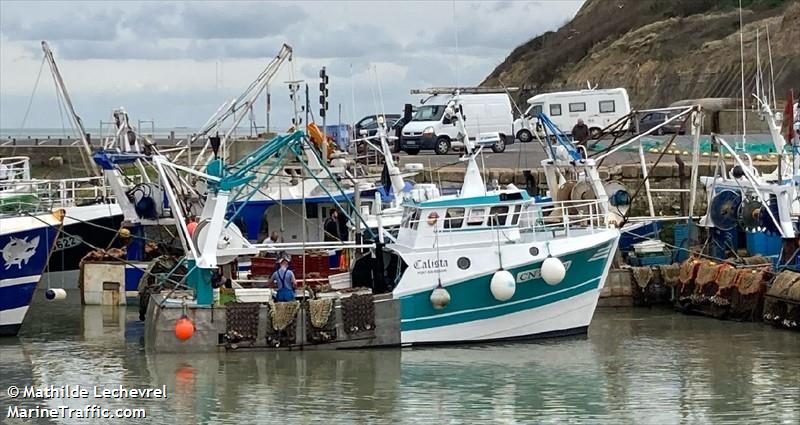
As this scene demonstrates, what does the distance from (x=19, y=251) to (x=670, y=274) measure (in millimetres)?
11372

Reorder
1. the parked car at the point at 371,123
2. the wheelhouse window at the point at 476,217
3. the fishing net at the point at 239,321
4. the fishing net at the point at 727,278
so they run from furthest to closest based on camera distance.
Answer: the parked car at the point at 371,123
the fishing net at the point at 727,278
the wheelhouse window at the point at 476,217
the fishing net at the point at 239,321

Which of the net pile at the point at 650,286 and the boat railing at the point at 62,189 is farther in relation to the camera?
the boat railing at the point at 62,189

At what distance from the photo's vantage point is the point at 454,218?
2147 centimetres

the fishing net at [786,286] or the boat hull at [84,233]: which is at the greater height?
the boat hull at [84,233]

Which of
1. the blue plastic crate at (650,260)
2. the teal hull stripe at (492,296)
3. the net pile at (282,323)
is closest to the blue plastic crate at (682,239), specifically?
the blue plastic crate at (650,260)

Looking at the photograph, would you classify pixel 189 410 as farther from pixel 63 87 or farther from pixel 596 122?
pixel 596 122

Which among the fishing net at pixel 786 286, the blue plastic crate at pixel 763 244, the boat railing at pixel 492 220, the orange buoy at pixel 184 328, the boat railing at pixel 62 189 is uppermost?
the boat railing at pixel 62 189

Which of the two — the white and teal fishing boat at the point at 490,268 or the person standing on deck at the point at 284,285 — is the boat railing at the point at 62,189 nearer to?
the person standing on deck at the point at 284,285

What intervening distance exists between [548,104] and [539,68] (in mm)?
27755

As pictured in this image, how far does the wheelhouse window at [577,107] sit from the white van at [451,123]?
2.43 m

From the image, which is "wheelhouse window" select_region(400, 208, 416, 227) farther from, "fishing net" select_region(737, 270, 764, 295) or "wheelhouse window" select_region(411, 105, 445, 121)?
"wheelhouse window" select_region(411, 105, 445, 121)

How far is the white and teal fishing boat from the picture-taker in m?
21.1

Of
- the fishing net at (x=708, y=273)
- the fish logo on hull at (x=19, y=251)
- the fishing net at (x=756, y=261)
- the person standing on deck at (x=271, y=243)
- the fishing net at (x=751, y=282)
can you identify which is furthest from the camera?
the fishing net at (x=756, y=261)

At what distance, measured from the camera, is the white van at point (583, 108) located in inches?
1768
